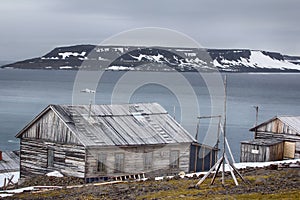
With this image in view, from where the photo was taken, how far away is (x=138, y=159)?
35.6 m

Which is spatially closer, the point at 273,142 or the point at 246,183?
the point at 246,183

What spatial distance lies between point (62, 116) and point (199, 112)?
263 feet

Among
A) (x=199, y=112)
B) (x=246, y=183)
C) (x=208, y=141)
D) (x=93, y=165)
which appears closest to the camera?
(x=246, y=183)

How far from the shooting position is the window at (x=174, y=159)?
37.1m

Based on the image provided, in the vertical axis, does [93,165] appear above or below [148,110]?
below

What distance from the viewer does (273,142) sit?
41719mm

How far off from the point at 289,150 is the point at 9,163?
2129cm

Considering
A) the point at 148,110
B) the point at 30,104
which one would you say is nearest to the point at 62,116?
the point at 148,110

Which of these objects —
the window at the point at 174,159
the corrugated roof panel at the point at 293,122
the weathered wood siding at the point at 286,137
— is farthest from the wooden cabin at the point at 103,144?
the corrugated roof panel at the point at 293,122

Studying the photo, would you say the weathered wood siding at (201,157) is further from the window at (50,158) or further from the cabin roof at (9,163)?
the cabin roof at (9,163)

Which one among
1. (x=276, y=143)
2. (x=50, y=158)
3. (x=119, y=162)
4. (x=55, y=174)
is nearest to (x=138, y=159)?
(x=119, y=162)

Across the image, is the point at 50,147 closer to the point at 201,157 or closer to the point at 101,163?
the point at 101,163

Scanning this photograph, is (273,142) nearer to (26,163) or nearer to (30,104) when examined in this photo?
(26,163)

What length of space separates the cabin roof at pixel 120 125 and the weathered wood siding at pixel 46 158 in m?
0.96
